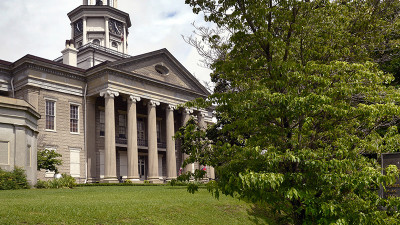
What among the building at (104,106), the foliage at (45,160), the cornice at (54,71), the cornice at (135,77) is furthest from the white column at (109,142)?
the foliage at (45,160)

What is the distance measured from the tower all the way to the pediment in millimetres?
11487

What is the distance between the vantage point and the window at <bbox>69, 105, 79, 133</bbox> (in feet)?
122

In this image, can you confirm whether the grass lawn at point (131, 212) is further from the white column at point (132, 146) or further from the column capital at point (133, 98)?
the column capital at point (133, 98)

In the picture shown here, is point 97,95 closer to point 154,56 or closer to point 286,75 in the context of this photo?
point 154,56

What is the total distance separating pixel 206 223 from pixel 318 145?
547 centimetres

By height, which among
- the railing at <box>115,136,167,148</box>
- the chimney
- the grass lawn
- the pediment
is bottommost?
the grass lawn

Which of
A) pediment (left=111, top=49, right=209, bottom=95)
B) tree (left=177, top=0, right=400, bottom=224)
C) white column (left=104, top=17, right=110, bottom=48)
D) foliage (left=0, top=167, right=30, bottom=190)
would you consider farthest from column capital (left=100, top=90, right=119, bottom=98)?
tree (left=177, top=0, right=400, bottom=224)

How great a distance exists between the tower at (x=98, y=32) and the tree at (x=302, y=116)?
43603mm

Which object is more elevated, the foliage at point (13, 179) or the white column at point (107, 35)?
the white column at point (107, 35)

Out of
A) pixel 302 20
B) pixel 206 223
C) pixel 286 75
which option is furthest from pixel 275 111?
pixel 206 223

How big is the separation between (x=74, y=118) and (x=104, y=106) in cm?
405

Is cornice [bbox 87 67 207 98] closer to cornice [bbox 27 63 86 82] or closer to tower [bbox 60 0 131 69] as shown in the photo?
cornice [bbox 27 63 86 82]

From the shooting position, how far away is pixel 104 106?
134ft

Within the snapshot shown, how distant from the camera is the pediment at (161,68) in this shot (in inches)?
1569
